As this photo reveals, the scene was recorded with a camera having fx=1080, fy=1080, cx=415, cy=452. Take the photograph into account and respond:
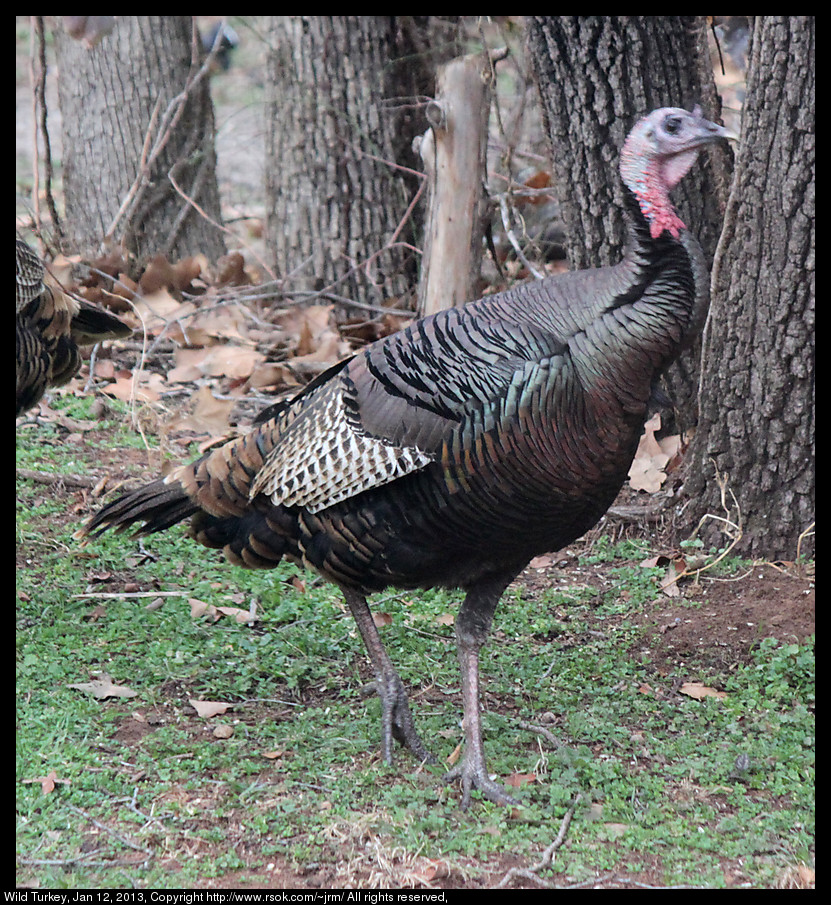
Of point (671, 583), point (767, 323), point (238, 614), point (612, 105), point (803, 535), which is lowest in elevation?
point (238, 614)

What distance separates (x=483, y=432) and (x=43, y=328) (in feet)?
8.05

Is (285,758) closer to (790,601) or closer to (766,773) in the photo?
(766,773)

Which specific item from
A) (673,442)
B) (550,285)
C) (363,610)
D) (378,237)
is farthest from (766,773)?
(378,237)

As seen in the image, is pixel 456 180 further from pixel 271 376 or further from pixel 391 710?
pixel 391 710

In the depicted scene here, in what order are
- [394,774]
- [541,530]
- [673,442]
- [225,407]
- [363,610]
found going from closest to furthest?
[541,530]
[394,774]
[363,610]
[673,442]
[225,407]

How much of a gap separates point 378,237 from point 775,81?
365 centimetres

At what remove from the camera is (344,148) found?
7.43 metres

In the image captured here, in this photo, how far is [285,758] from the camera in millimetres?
3621

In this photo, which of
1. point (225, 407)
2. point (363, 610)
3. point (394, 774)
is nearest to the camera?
point (394, 774)

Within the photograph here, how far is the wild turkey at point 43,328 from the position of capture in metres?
4.59

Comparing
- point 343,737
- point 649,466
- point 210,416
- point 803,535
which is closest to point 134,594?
point 343,737

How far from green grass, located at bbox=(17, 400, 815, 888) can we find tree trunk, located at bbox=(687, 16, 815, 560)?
62 centimetres

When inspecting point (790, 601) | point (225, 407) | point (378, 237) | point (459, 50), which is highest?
point (459, 50)

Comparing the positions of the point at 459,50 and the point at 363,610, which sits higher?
the point at 459,50
